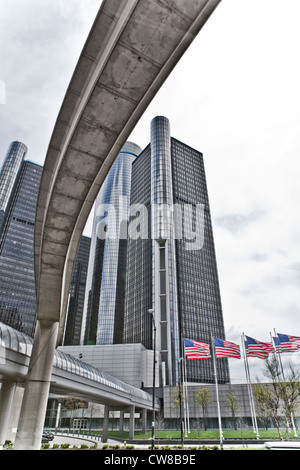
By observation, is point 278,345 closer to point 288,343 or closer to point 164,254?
point 288,343

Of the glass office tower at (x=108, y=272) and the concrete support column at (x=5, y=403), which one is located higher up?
the glass office tower at (x=108, y=272)

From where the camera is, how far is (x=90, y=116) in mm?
9672

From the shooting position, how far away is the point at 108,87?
876cm

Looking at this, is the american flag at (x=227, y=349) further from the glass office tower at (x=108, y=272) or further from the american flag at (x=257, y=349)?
the glass office tower at (x=108, y=272)

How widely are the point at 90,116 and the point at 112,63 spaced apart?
1982 millimetres

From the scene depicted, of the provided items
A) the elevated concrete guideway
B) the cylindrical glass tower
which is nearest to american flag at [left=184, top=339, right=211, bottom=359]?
the elevated concrete guideway

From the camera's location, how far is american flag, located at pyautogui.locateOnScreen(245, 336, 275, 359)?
34188mm

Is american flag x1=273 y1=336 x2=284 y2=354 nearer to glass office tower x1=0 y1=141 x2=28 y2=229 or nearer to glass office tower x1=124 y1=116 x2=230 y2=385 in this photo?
glass office tower x1=124 y1=116 x2=230 y2=385

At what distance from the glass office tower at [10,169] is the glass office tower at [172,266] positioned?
73.6 metres

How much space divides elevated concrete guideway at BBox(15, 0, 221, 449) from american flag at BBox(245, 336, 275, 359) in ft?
86.7

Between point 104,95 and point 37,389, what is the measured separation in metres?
A: 19.3

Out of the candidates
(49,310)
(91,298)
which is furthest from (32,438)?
(91,298)

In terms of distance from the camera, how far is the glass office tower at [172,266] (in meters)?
105

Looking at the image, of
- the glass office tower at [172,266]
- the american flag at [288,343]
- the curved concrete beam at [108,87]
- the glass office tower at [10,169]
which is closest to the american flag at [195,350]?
the american flag at [288,343]
